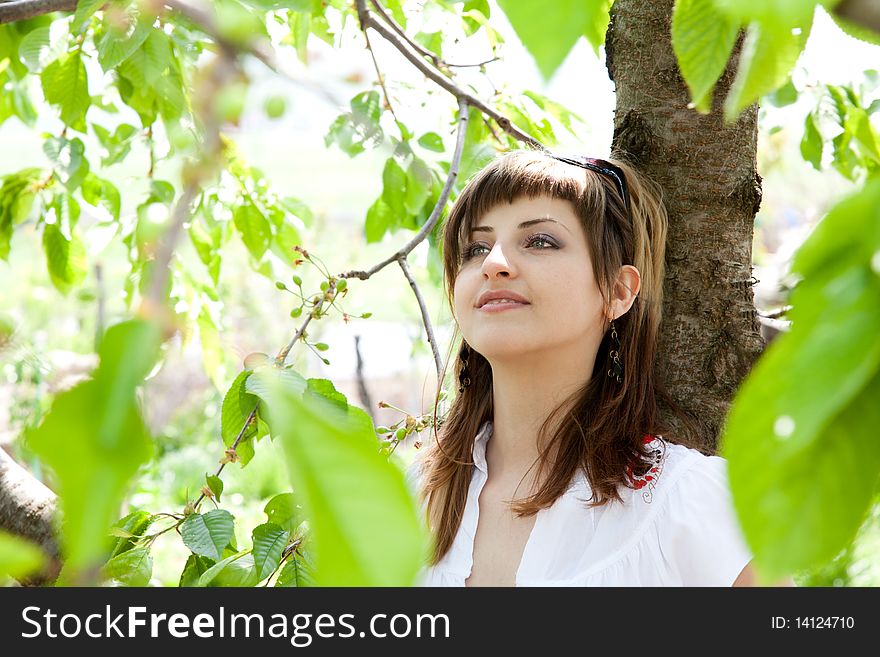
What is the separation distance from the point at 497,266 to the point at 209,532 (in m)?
0.50

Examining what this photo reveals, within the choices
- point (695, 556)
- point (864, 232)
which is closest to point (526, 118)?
point (695, 556)

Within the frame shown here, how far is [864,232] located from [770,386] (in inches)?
1.9

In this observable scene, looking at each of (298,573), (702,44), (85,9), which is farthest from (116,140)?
(702,44)

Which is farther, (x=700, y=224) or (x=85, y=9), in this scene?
(x=700, y=224)

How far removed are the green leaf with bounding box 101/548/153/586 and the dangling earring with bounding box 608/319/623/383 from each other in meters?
0.65

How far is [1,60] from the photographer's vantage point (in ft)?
5.33

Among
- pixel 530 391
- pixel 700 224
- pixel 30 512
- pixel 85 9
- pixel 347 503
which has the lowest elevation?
pixel 347 503

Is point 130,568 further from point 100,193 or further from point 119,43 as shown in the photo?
point 100,193

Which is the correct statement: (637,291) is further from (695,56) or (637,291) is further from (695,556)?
(695,56)

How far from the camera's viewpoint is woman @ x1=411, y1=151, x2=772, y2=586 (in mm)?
1082

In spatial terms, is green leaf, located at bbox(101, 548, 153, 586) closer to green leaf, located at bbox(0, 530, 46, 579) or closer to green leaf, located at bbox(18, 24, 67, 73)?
green leaf, located at bbox(0, 530, 46, 579)

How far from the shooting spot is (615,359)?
1.22m

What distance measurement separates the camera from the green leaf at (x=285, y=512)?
0.90m

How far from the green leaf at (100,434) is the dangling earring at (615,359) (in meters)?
1.04
